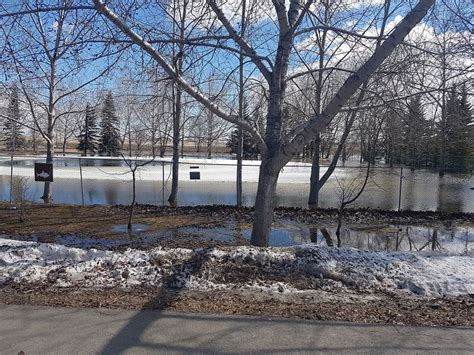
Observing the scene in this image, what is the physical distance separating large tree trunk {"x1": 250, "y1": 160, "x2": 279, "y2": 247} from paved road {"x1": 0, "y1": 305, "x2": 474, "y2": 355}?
344 cm

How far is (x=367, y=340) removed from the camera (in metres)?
3.79

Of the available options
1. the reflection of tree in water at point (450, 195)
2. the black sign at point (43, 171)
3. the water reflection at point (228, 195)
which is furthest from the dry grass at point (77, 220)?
the reflection of tree in water at point (450, 195)

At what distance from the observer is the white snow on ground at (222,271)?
5418 mm

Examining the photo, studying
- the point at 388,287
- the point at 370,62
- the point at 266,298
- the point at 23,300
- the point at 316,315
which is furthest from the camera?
the point at 370,62

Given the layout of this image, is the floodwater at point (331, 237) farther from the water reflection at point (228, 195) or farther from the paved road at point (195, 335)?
the paved road at point (195, 335)

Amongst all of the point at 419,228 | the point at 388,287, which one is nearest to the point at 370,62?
the point at 388,287

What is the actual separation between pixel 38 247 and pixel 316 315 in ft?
13.8

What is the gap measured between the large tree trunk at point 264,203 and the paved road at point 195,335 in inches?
135

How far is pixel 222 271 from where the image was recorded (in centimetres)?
579

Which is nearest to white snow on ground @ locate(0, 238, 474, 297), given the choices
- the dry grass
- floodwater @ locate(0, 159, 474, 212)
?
the dry grass

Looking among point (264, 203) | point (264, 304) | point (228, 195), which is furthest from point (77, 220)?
point (228, 195)

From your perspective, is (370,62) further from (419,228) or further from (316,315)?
(419,228)

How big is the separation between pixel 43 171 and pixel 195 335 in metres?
12.8

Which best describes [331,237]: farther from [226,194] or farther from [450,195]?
[450,195]
